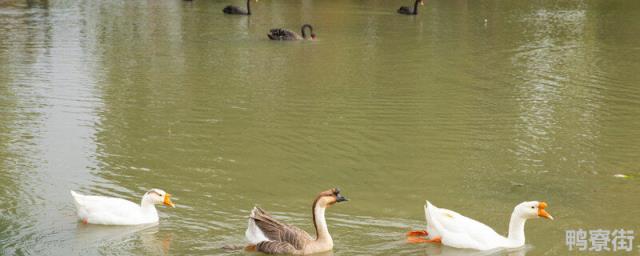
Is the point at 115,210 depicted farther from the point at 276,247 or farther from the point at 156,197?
the point at 276,247

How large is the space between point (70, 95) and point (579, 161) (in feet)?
29.5

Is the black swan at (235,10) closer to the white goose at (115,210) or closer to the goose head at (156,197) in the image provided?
the goose head at (156,197)

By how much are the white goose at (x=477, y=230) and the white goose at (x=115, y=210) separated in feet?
9.40

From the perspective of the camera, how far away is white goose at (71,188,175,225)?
10719mm

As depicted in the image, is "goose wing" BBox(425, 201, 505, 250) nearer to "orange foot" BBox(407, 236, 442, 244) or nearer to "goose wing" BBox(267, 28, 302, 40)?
"orange foot" BBox(407, 236, 442, 244)

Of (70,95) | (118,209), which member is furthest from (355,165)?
(70,95)

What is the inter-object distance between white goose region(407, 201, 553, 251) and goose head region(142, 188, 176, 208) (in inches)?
108

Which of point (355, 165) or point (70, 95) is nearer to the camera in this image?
point (355, 165)

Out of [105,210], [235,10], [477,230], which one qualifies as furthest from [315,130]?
[235,10]

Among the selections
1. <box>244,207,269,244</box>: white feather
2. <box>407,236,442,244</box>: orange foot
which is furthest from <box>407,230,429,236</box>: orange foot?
<box>244,207,269,244</box>: white feather

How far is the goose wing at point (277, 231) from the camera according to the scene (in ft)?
32.3

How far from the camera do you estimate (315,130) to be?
1552 cm

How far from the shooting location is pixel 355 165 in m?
13.5

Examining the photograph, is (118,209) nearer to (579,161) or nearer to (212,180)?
(212,180)
